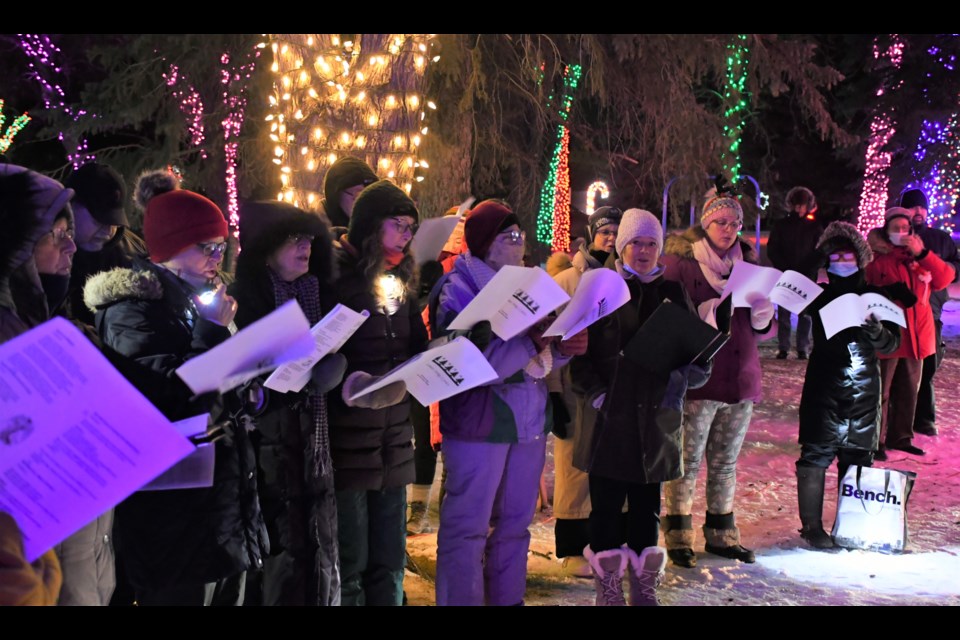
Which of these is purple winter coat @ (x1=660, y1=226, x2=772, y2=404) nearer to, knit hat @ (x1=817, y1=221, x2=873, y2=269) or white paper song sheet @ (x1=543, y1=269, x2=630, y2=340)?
knit hat @ (x1=817, y1=221, x2=873, y2=269)

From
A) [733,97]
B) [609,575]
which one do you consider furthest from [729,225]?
[733,97]

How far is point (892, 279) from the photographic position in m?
7.16

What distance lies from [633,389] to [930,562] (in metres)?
2.24

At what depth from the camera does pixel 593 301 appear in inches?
151

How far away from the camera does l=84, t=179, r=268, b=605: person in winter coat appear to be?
9.66 feet

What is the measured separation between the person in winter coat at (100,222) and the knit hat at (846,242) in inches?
159

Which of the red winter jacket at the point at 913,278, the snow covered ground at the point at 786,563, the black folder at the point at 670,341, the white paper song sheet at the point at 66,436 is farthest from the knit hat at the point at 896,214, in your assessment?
the white paper song sheet at the point at 66,436

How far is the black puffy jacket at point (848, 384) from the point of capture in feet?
17.6

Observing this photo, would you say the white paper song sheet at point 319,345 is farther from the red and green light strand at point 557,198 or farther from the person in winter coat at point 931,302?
the red and green light strand at point 557,198

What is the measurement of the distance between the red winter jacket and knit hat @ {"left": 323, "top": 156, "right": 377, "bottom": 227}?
14.7 feet

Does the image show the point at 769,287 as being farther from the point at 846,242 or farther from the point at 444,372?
the point at 444,372

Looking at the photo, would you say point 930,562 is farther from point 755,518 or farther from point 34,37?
point 34,37

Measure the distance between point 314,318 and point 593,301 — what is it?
121cm

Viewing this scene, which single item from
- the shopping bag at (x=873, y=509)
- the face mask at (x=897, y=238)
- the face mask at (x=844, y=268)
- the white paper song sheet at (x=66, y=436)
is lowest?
the shopping bag at (x=873, y=509)
